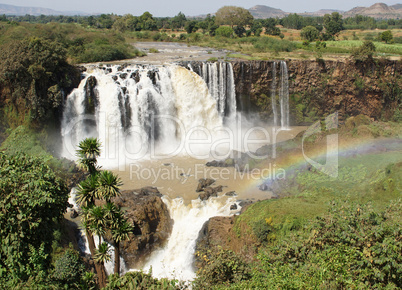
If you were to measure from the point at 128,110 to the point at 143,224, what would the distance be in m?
12.2

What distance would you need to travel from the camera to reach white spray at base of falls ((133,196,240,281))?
17781 millimetres

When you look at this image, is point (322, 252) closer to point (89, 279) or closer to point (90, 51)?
point (89, 279)

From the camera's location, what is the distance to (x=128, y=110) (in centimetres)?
2888

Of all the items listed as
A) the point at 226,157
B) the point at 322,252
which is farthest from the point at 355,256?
the point at 226,157

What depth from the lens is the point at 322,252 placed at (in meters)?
11.5

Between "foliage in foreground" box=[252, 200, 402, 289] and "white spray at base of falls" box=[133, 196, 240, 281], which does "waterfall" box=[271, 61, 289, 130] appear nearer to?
"white spray at base of falls" box=[133, 196, 240, 281]

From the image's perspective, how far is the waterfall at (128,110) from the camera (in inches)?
1118

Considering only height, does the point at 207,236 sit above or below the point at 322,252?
below

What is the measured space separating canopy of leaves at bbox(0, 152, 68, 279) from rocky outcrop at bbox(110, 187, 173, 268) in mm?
5556

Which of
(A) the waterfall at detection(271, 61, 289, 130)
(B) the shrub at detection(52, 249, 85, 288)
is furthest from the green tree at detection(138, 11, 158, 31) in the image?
(B) the shrub at detection(52, 249, 85, 288)

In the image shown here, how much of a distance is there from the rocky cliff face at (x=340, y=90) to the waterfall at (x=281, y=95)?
49 centimetres

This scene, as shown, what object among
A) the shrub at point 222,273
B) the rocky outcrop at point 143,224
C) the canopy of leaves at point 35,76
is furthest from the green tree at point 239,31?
the shrub at point 222,273

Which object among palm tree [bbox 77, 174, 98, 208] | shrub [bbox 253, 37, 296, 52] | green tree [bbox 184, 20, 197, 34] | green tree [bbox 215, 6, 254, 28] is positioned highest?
green tree [bbox 215, 6, 254, 28]

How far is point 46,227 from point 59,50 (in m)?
19.4
